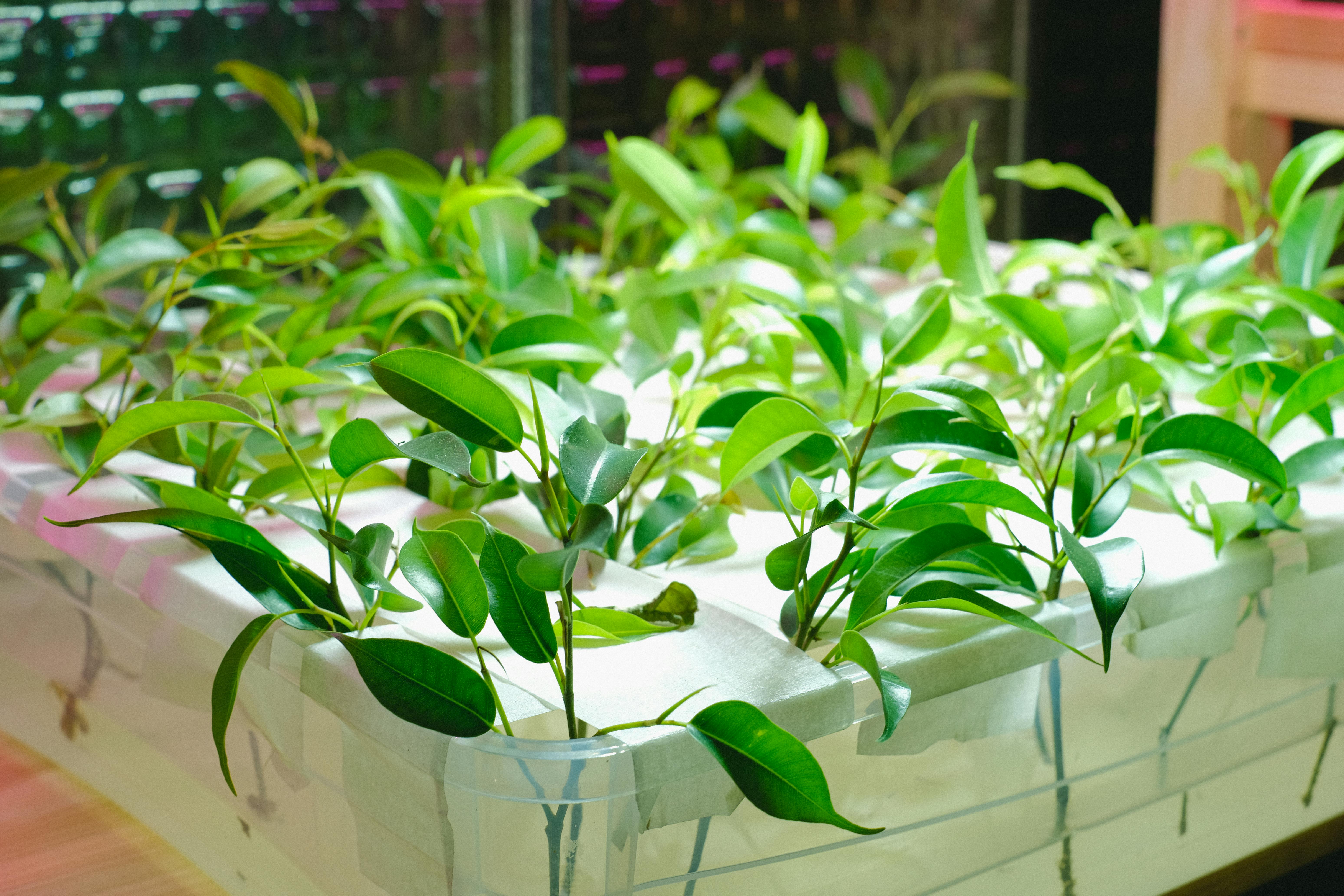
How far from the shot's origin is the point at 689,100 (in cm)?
90

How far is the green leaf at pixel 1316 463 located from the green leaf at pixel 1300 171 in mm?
212

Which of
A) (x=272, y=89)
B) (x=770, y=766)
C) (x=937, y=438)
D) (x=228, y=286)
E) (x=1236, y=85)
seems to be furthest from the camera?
(x=1236, y=85)

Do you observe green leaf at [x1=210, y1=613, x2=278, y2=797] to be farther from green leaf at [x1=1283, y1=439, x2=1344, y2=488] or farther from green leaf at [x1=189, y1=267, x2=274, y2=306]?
green leaf at [x1=1283, y1=439, x2=1344, y2=488]

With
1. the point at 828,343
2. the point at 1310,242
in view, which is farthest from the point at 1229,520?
the point at 1310,242

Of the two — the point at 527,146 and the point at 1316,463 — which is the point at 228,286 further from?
the point at 1316,463

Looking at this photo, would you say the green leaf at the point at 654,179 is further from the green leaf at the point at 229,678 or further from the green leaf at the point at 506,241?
the green leaf at the point at 229,678

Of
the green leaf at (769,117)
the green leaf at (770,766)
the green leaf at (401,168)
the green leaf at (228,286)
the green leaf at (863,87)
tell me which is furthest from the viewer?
the green leaf at (863,87)

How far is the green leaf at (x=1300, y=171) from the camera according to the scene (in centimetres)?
65

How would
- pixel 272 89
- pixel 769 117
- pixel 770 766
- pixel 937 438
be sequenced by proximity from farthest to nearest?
pixel 769 117 → pixel 272 89 → pixel 937 438 → pixel 770 766

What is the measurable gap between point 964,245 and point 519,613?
31 cm

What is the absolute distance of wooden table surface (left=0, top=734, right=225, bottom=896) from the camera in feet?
1.54

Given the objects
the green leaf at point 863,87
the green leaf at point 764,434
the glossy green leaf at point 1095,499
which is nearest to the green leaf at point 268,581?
the green leaf at point 764,434

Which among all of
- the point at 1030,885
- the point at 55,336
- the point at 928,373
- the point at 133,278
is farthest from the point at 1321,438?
the point at 133,278

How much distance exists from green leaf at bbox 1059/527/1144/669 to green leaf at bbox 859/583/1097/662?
0.01 metres
